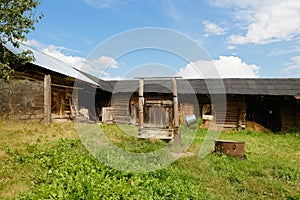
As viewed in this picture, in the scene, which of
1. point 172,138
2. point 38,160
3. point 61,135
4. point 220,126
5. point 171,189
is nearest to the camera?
point 171,189

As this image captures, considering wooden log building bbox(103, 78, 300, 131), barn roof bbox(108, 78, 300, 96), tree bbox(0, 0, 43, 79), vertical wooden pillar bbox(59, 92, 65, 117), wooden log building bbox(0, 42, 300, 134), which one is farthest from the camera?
barn roof bbox(108, 78, 300, 96)

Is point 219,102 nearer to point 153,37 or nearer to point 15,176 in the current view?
point 153,37

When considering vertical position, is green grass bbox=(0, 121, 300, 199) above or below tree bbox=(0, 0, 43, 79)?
below

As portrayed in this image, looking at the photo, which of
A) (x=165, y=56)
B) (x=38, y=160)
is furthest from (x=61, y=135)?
(x=165, y=56)

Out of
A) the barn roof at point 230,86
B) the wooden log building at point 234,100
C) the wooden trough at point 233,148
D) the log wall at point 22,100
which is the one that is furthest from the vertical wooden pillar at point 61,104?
the wooden trough at point 233,148

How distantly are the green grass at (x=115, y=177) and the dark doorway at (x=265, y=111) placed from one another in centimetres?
1127

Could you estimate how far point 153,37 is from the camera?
6.59 meters

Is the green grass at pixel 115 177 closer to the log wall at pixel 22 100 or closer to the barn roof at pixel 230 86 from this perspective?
the log wall at pixel 22 100

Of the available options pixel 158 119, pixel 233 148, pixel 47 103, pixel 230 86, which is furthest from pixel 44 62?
pixel 230 86

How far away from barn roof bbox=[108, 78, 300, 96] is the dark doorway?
38.4 inches

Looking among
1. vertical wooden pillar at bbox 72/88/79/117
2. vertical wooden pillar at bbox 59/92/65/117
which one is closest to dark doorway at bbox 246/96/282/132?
vertical wooden pillar at bbox 72/88/79/117

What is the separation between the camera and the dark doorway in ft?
55.0

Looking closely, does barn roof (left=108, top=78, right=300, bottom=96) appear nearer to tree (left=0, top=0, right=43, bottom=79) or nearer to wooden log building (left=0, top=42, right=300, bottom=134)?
wooden log building (left=0, top=42, right=300, bottom=134)

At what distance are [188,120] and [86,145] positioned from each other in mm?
10187
